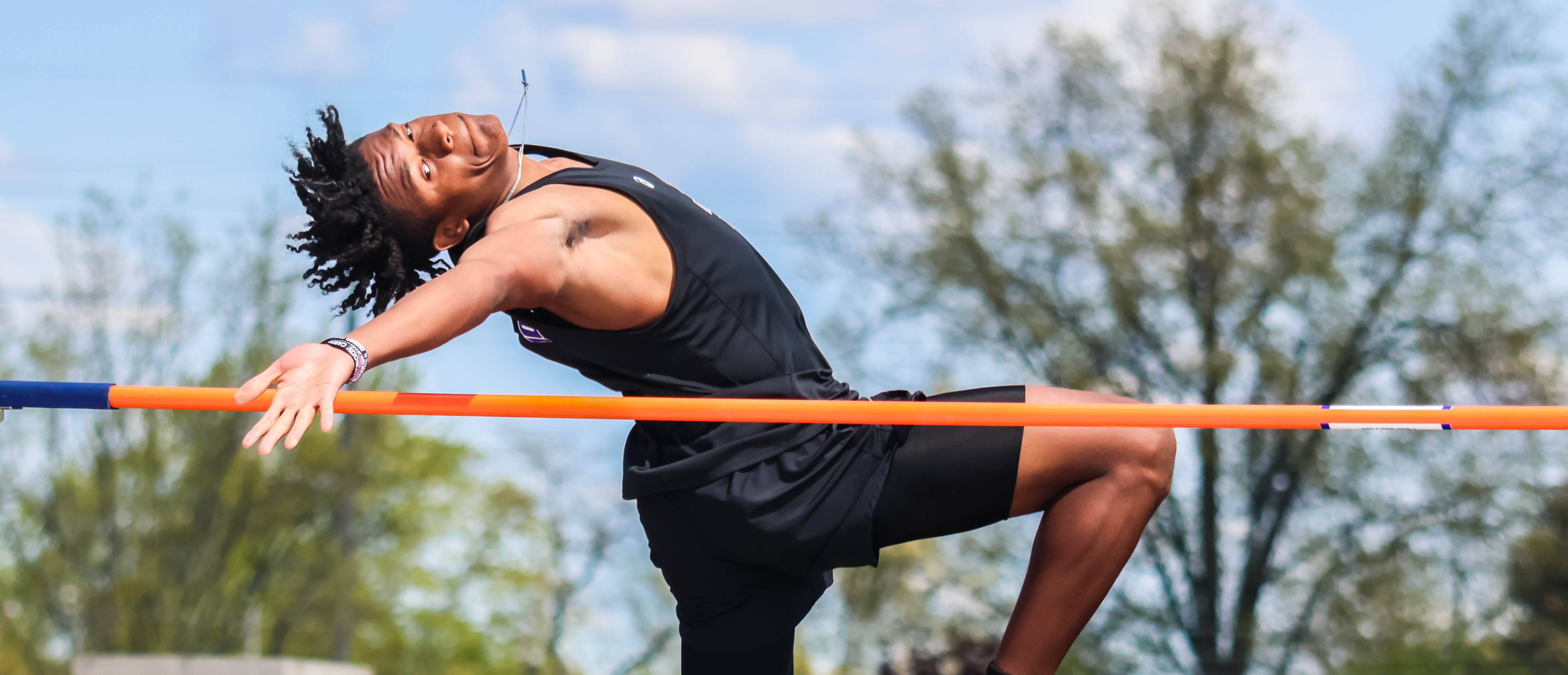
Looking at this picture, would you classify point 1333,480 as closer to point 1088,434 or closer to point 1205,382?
point 1205,382

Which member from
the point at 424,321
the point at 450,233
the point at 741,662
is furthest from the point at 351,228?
the point at 741,662

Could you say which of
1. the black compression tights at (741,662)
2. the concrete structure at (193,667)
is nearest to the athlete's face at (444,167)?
the black compression tights at (741,662)

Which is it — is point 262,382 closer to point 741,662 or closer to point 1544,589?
point 741,662

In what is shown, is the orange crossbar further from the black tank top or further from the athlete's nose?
the athlete's nose

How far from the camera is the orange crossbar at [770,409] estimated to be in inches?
84.6

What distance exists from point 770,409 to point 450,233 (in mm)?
817

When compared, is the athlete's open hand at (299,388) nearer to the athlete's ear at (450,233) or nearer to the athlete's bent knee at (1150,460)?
the athlete's ear at (450,233)

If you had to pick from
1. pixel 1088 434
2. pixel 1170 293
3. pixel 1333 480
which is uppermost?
pixel 1170 293

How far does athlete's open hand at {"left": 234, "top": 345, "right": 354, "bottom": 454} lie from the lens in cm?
167

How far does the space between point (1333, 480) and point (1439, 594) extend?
1908mm

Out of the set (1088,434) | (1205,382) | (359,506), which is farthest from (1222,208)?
(1088,434)

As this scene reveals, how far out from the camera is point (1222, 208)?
1708 cm

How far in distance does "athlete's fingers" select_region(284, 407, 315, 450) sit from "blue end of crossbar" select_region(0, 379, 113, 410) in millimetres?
776

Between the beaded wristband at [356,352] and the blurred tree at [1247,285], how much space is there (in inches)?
563
